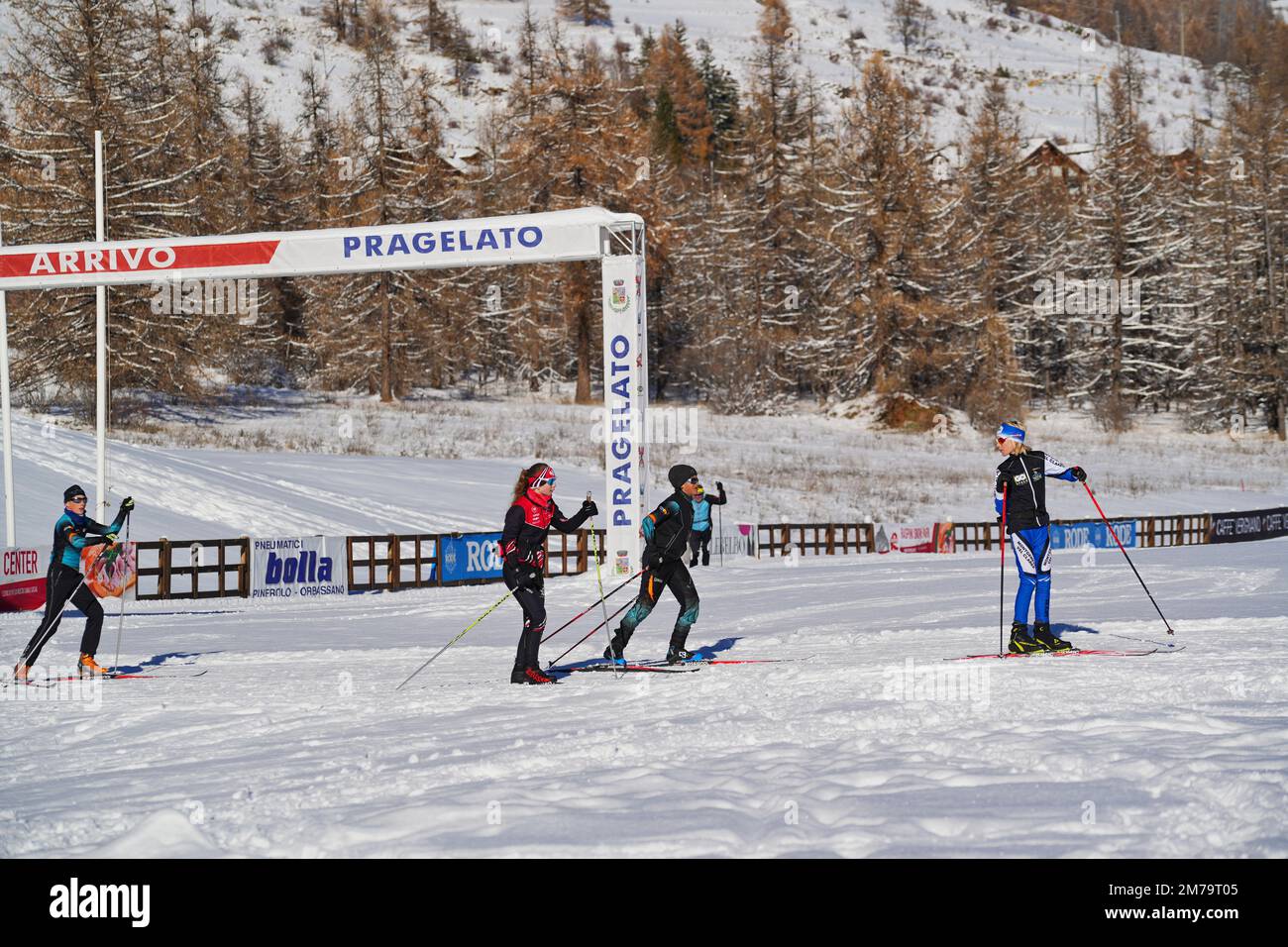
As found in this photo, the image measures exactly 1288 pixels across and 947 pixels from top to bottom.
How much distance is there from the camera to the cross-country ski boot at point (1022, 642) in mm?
9773

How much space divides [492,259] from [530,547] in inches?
359

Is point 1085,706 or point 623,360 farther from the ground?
point 623,360

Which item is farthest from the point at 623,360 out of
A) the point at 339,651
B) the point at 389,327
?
the point at 389,327

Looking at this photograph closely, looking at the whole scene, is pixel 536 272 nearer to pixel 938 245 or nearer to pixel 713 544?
pixel 938 245

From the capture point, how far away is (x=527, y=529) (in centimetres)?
928

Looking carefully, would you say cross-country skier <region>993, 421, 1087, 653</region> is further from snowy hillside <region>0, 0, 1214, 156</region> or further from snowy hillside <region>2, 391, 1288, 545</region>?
snowy hillside <region>0, 0, 1214, 156</region>

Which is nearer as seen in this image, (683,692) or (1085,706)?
(1085,706)

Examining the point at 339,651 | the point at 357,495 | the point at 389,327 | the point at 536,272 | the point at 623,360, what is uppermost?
the point at 536,272

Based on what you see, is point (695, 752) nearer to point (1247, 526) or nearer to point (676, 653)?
point (676, 653)

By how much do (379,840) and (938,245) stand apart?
178ft

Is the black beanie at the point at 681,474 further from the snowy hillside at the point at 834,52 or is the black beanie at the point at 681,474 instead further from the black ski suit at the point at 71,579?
the snowy hillside at the point at 834,52

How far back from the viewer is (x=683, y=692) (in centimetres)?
870

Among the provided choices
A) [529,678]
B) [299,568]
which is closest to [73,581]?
[529,678]

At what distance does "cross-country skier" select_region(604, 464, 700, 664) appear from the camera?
32.4ft
